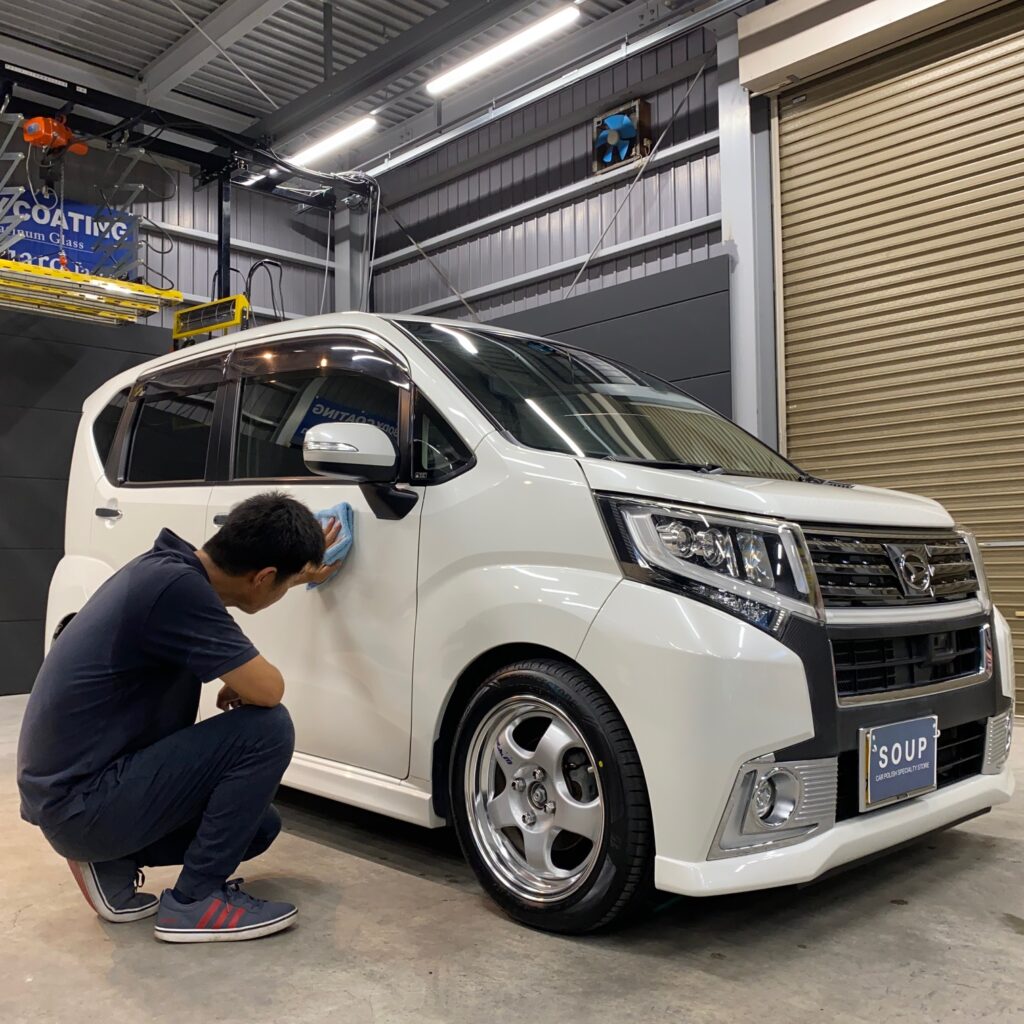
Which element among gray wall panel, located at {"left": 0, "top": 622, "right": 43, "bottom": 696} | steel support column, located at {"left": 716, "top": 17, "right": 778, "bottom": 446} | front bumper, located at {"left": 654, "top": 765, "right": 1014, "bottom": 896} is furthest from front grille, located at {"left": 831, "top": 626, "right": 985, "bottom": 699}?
gray wall panel, located at {"left": 0, "top": 622, "right": 43, "bottom": 696}

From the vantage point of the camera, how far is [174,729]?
2434 millimetres

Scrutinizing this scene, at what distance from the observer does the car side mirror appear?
8.52ft

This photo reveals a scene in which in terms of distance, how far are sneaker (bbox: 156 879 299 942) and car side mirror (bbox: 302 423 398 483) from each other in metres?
1.10

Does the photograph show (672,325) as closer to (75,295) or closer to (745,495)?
(75,295)

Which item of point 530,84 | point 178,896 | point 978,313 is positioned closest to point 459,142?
point 530,84

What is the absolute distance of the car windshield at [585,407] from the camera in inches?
104

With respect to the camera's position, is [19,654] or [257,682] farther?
[19,654]

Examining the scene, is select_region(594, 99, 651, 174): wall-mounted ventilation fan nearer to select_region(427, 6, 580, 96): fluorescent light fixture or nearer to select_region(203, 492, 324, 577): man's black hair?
select_region(427, 6, 580, 96): fluorescent light fixture

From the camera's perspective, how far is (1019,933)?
2.37 metres

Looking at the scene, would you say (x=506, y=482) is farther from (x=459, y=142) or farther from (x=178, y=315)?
(x=459, y=142)

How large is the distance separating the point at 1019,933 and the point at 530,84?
7.21 meters

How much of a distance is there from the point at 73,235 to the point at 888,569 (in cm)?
754

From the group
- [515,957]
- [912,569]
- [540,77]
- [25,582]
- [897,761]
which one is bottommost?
[515,957]

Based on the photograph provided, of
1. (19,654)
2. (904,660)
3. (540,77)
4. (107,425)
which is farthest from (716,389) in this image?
(19,654)
